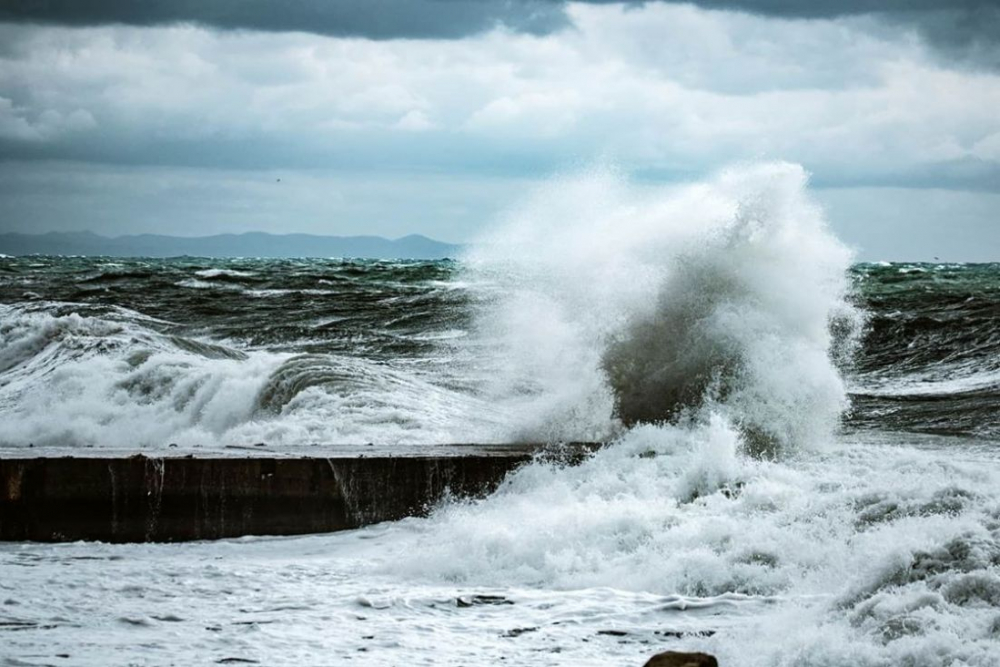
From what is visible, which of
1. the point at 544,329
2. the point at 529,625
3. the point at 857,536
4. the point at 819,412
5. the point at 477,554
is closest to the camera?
the point at 529,625

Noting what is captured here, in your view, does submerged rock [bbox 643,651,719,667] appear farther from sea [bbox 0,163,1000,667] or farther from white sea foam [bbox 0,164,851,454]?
white sea foam [bbox 0,164,851,454]

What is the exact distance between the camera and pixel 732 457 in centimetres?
877

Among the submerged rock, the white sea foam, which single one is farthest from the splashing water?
the submerged rock

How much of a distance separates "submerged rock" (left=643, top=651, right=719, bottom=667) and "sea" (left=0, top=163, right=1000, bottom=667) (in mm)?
1230

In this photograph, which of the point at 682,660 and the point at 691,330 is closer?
the point at 682,660

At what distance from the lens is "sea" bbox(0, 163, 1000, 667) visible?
5.79 m

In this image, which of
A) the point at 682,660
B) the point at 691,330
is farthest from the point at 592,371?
the point at 682,660

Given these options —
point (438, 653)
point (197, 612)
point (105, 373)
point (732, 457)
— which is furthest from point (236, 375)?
point (438, 653)

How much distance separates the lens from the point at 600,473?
9.20m

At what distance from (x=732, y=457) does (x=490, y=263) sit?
872cm

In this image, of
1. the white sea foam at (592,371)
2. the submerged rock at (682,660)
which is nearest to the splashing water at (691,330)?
the white sea foam at (592,371)

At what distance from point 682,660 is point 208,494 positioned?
5.14 metres

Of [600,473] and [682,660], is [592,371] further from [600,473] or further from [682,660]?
[682,660]

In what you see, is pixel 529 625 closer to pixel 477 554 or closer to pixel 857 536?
pixel 477 554
